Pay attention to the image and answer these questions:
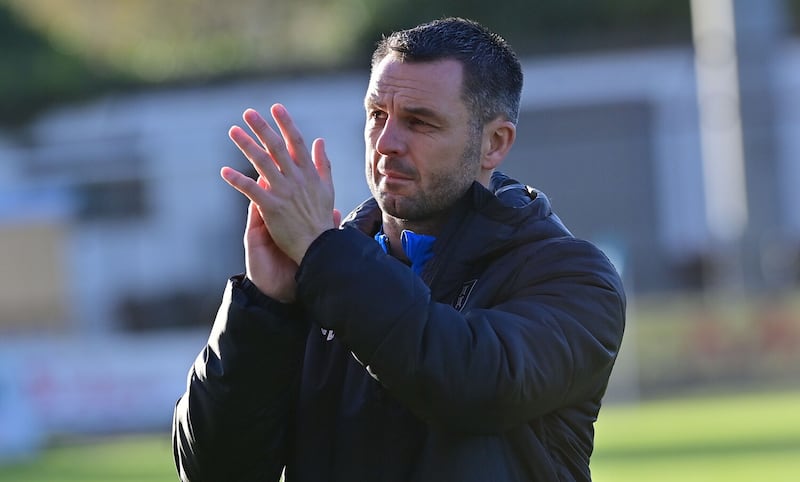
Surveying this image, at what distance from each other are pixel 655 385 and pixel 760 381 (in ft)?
4.36

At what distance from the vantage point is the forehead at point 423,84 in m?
3.25

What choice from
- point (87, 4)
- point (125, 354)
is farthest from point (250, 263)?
point (87, 4)

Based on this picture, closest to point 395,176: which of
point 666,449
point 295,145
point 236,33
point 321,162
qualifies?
point 321,162

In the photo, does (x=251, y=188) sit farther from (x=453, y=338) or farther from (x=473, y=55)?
(x=473, y=55)

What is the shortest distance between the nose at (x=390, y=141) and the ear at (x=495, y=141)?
0.71ft

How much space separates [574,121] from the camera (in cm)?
2952

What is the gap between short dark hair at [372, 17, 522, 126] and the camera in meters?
3.30

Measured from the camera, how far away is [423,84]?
326 cm

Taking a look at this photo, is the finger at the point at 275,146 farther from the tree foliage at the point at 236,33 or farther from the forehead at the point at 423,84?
the tree foliage at the point at 236,33

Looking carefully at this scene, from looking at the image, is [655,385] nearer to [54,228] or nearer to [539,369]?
[54,228]

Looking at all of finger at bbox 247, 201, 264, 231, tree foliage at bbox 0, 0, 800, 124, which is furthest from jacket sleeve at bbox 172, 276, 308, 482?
tree foliage at bbox 0, 0, 800, 124

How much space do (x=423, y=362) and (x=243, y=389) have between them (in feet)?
1.38

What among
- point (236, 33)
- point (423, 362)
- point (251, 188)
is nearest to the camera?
point (423, 362)

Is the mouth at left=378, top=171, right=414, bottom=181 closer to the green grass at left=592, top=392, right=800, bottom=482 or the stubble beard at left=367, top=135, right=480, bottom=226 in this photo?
the stubble beard at left=367, top=135, right=480, bottom=226
